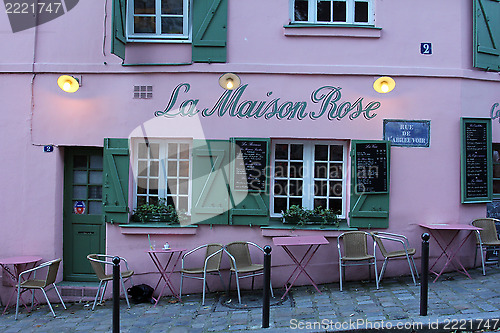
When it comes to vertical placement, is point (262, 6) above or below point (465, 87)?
above

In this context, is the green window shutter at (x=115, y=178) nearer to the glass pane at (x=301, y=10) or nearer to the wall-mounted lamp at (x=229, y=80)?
the wall-mounted lamp at (x=229, y=80)

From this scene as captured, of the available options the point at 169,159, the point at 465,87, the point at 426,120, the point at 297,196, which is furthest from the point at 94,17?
the point at 465,87

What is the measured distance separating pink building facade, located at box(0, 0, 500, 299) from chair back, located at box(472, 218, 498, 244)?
132 millimetres

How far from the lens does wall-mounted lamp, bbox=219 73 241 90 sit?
22.6 ft

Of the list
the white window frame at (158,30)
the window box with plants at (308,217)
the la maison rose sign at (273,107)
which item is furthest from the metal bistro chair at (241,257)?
the white window frame at (158,30)

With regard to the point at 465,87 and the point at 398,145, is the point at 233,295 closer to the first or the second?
the point at 398,145

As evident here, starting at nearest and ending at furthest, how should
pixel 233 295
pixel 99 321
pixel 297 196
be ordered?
1. pixel 99 321
2. pixel 233 295
3. pixel 297 196

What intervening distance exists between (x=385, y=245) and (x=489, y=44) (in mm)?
3536

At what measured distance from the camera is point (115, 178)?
6949 millimetres

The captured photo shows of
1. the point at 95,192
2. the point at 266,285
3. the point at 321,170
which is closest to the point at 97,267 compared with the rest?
the point at 95,192

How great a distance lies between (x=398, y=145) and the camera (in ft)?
22.7

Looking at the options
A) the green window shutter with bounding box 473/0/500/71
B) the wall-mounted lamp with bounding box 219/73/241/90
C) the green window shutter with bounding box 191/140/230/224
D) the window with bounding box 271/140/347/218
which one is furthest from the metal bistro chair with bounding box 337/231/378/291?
the green window shutter with bounding box 473/0/500/71

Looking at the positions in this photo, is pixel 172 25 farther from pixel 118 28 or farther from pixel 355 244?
pixel 355 244

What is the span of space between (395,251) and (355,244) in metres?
0.62
